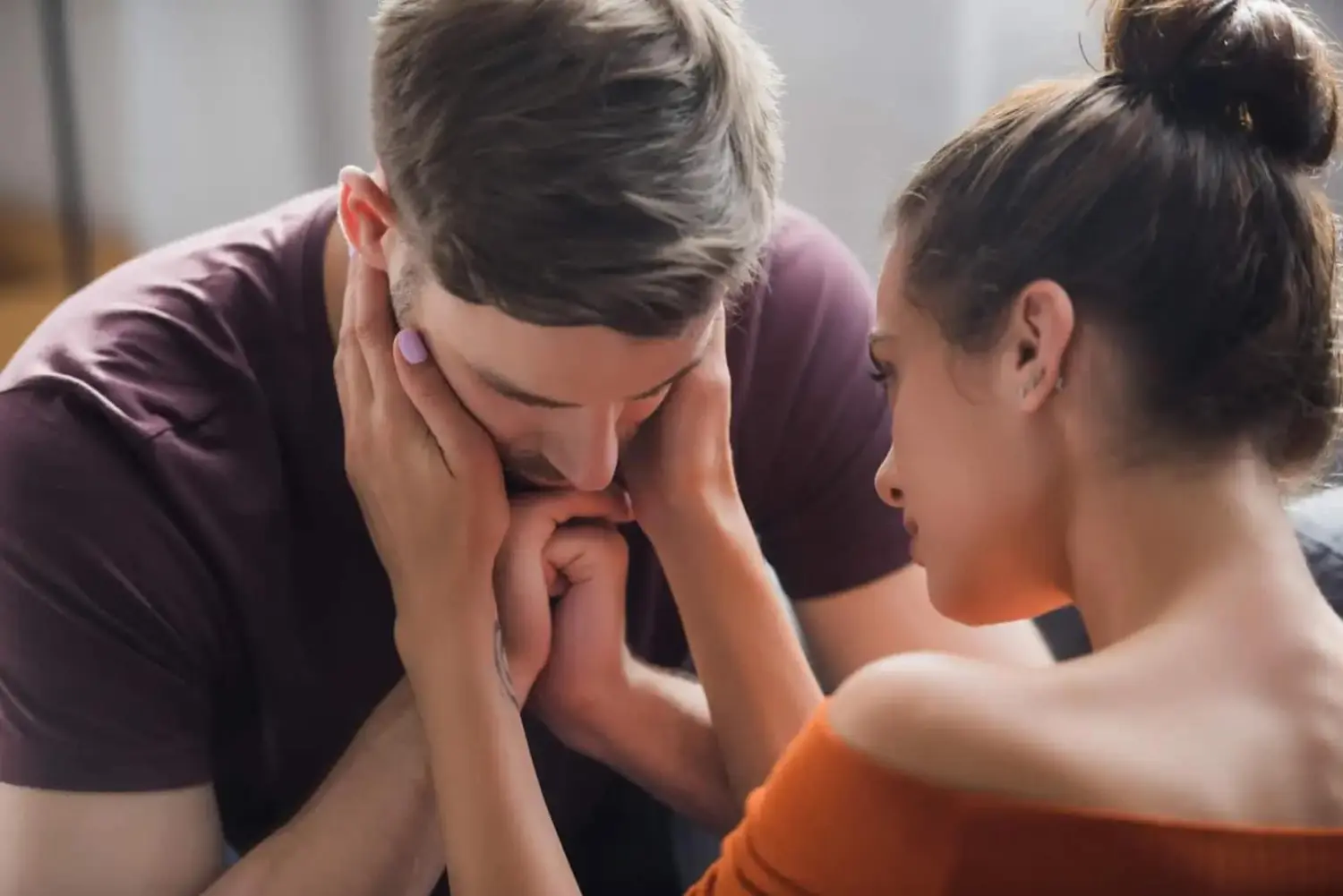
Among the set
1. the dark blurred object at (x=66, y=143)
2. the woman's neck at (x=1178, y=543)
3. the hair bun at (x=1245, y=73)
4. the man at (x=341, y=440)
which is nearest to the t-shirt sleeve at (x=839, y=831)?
the woman's neck at (x=1178, y=543)

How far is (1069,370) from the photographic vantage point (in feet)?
2.53

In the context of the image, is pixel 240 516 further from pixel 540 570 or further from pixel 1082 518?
pixel 1082 518

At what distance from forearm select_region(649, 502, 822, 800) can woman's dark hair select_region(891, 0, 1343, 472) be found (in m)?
0.29

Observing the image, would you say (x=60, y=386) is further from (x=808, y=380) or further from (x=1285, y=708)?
(x=1285, y=708)

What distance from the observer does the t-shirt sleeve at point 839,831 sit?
651 millimetres

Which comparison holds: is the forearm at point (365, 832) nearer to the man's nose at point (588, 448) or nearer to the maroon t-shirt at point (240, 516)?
the maroon t-shirt at point (240, 516)

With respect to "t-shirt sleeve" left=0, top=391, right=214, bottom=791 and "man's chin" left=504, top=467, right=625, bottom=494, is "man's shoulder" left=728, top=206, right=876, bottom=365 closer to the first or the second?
"man's chin" left=504, top=467, right=625, bottom=494

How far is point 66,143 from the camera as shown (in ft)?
4.69

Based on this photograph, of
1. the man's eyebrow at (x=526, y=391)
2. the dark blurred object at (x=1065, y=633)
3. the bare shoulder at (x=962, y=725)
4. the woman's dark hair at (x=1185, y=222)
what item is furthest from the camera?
the dark blurred object at (x=1065, y=633)

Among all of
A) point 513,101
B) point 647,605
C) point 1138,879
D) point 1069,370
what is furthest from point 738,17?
point 1138,879

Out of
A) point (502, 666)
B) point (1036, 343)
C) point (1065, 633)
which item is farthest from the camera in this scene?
point (1065, 633)

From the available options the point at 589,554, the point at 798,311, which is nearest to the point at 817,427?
the point at 798,311

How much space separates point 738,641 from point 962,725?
0.39 m

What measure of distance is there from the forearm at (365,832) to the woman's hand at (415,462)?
0.29 ft
